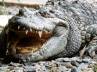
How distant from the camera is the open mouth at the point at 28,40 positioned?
679cm

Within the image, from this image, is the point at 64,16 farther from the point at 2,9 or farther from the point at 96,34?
the point at 2,9

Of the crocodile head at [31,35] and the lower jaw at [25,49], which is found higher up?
the crocodile head at [31,35]

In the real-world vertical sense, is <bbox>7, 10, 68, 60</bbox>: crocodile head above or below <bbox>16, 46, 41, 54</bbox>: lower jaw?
above

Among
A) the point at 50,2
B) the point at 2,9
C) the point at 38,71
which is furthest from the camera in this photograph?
the point at 2,9

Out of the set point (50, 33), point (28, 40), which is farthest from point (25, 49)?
point (50, 33)

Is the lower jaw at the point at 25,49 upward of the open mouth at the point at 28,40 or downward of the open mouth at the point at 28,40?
A: downward

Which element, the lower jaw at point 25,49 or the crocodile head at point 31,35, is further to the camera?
the lower jaw at point 25,49

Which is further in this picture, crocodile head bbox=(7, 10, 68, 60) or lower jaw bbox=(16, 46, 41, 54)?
lower jaw bbox=(16, 46, 41, 54)

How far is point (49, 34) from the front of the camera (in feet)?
23.4

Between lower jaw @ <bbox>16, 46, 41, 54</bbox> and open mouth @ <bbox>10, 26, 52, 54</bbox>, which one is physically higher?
open mouth @ <bbox>10, 26, 52, 54</bbox>

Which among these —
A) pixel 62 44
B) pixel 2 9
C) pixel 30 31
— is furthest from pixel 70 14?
pixel 2 9

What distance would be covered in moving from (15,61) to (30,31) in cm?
49

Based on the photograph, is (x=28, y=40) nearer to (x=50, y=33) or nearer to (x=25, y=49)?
(x=25, y=49)

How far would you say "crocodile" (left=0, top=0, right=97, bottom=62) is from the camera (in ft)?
22.3
